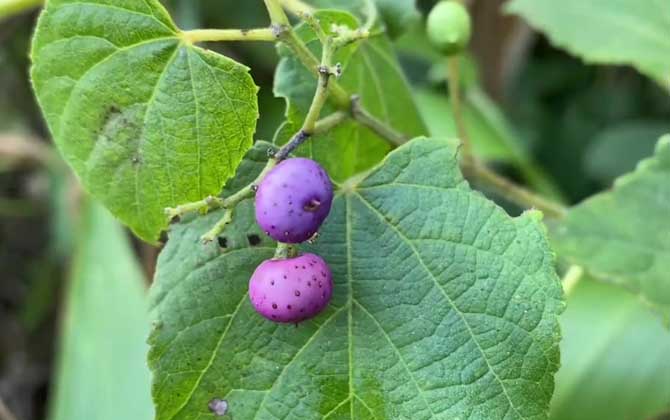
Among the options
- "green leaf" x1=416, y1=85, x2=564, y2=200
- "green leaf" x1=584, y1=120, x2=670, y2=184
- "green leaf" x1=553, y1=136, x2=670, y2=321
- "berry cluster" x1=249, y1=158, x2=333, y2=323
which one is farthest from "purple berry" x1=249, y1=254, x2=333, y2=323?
"green leaf" x1=584, y1=120, x2=670, y2=184

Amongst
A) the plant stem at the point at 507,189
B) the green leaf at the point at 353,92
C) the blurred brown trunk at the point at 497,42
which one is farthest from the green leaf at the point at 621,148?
the green leaf at the point at 353,92

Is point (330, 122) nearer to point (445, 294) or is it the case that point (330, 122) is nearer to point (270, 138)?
point (445, 294)

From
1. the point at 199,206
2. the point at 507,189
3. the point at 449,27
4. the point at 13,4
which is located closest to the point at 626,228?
the point at 507,189

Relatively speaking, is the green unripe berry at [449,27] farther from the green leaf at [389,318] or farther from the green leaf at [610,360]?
the green leaf at [610,360]

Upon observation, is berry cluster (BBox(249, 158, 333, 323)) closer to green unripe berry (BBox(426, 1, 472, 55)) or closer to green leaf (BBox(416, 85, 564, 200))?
green unripe berry (BBox(426, 1, 472, 55))

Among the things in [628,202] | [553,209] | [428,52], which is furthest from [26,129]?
[628,202]

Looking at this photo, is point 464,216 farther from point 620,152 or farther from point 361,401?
point 620,152
